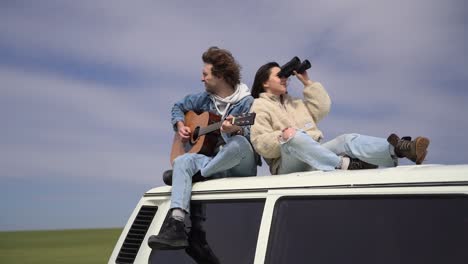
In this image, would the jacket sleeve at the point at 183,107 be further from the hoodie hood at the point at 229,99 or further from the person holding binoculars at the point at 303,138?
the person holding binoculars at the point at 303,138

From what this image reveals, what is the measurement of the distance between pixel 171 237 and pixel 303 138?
3.67 ft

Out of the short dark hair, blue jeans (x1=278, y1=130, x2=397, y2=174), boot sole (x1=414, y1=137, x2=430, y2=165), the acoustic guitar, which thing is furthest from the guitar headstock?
boot sole (x1=414, y1=137, x2=430, y2=165)

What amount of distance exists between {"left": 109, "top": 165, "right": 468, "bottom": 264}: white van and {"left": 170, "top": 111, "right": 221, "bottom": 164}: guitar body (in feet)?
3.00

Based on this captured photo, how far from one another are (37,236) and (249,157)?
16100 mm

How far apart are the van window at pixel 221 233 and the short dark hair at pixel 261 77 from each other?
4.49 feet

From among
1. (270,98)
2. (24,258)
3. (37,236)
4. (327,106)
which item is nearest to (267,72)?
(270,98)

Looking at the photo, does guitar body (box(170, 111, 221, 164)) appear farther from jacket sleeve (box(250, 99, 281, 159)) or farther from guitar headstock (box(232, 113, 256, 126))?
guitar headstock (box(232, 113, 256, 126))

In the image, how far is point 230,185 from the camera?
3.57 m

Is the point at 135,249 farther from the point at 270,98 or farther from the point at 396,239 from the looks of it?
the point at 396,239

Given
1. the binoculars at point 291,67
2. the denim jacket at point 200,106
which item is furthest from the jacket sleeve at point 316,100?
the denim jacket at point 200,106

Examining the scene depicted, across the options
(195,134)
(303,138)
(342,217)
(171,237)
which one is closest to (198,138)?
(195,134)

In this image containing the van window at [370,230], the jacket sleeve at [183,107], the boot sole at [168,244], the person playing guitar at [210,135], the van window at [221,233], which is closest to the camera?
the van window at [370,230]

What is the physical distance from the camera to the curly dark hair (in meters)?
4.83

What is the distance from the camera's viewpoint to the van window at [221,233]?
3.19 meters
